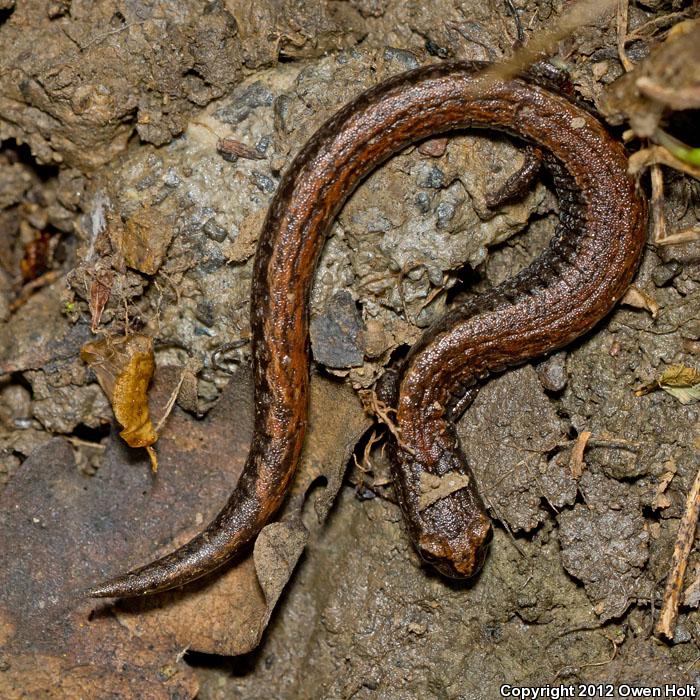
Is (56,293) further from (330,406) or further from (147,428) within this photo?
(330,406)

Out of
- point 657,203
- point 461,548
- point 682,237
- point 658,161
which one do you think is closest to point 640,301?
point 682,237

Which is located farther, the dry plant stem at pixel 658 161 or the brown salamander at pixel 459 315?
the brown salamander at pixel 459 315

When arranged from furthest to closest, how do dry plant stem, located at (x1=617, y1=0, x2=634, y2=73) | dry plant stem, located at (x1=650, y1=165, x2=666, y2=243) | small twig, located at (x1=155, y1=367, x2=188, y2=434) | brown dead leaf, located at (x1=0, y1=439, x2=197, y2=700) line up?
small twig, located at (x1=155, y1=367, x2=188, y2=434) < brown dead leaf, located at (x1=0, y1=439, x2=197, y2=700) < dry plant stem, located at (x1=617, y1=0, x2=634, y2=73) < dry plant stem, located at (x1=650, y1=165, x2=666, y2=243)

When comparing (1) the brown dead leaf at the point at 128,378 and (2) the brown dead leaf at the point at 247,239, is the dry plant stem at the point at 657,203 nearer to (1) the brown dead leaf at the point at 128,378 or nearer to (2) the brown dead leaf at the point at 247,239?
(2) the brown dead leaf at the point at 247,239

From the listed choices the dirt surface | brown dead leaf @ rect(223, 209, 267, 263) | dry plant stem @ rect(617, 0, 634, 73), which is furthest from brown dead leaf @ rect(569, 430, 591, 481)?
brown dead leaf @ rect(223, 209, 267, 263)

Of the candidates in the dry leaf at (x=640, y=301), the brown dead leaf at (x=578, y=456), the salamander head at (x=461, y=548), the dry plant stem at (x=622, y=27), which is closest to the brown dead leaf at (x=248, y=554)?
the salamander head at (x=461, y=548)

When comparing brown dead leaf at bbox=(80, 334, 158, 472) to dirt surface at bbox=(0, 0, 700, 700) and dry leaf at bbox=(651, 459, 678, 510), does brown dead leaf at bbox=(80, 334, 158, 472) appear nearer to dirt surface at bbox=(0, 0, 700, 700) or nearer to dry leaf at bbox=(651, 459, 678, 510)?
dirt surface at bbox=(0, 0, 700, 700)

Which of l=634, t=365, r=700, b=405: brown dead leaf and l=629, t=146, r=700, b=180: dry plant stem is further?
l=634, t=365, r=700, b=405: brown dead leaf
